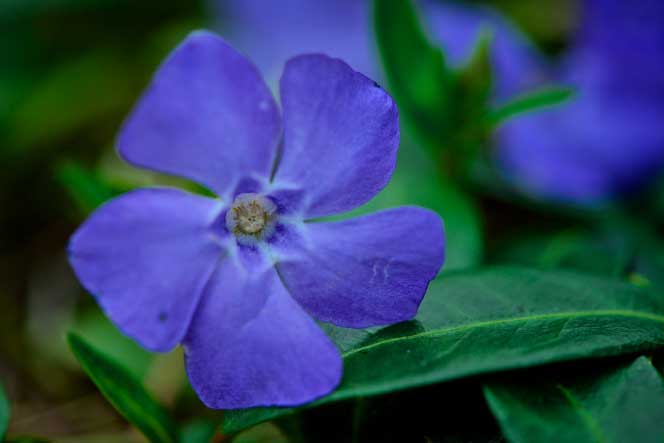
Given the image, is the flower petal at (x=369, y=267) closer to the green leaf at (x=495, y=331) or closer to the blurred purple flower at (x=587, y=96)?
the green leaf at (x=495, y=331)

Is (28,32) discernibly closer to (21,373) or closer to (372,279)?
(21,373)

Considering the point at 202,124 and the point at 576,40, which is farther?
the point at 576,40

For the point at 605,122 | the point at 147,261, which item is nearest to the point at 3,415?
the point at 147,261

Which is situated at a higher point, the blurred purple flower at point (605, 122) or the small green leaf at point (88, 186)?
the blurred purple flower at point (605, 122)

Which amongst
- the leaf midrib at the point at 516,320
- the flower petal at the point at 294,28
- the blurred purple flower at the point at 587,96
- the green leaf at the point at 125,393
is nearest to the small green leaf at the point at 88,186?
the green leaf at the point at 125,393

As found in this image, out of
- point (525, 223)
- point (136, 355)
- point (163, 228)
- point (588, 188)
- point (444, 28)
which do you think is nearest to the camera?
point (163, 228)

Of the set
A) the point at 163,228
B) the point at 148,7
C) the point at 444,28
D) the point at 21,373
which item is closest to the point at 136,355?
the point at 21,373
